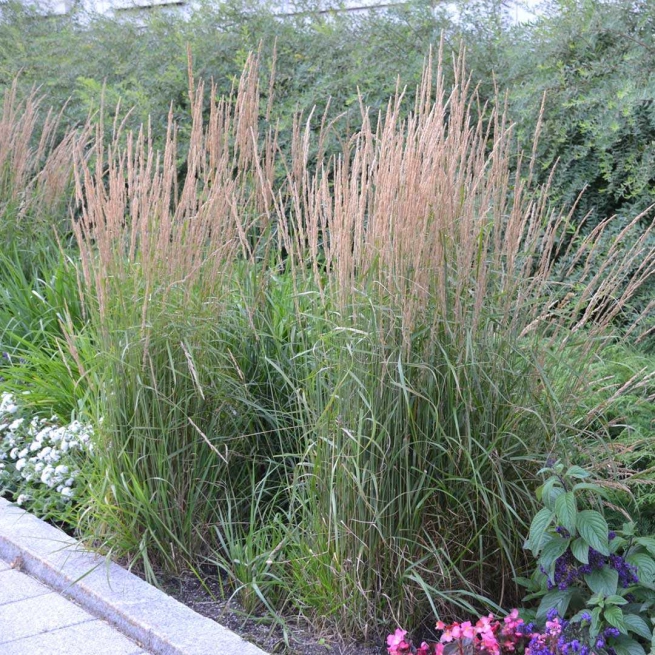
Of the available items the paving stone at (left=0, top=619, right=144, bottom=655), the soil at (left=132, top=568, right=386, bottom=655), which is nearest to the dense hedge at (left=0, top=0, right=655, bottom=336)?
the soil at (left=132, top=568, right=386, bottom=655)

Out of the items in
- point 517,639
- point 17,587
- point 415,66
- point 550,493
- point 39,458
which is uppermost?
point 415,66

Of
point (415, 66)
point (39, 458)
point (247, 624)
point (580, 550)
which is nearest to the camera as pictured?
point (580, 550)

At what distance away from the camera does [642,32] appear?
5.25m

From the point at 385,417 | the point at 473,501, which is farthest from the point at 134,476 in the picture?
the point at 473,501

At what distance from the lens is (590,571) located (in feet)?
9.36

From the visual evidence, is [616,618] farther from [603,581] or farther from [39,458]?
[39,458]

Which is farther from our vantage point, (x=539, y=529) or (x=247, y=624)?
(x=247, y=624)

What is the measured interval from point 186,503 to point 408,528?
1.02 meters

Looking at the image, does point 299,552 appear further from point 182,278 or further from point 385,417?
point 182,278

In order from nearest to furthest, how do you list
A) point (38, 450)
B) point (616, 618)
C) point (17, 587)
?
point (616, 618), point (17, 587), point (38, 450)

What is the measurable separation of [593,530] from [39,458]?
8.74 feet

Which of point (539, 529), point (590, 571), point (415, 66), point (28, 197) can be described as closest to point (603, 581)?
point (590, 571)

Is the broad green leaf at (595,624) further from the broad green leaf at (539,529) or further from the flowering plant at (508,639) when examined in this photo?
the broad green leaf at (539,529)

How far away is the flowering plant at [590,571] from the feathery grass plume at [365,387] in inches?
7.7
